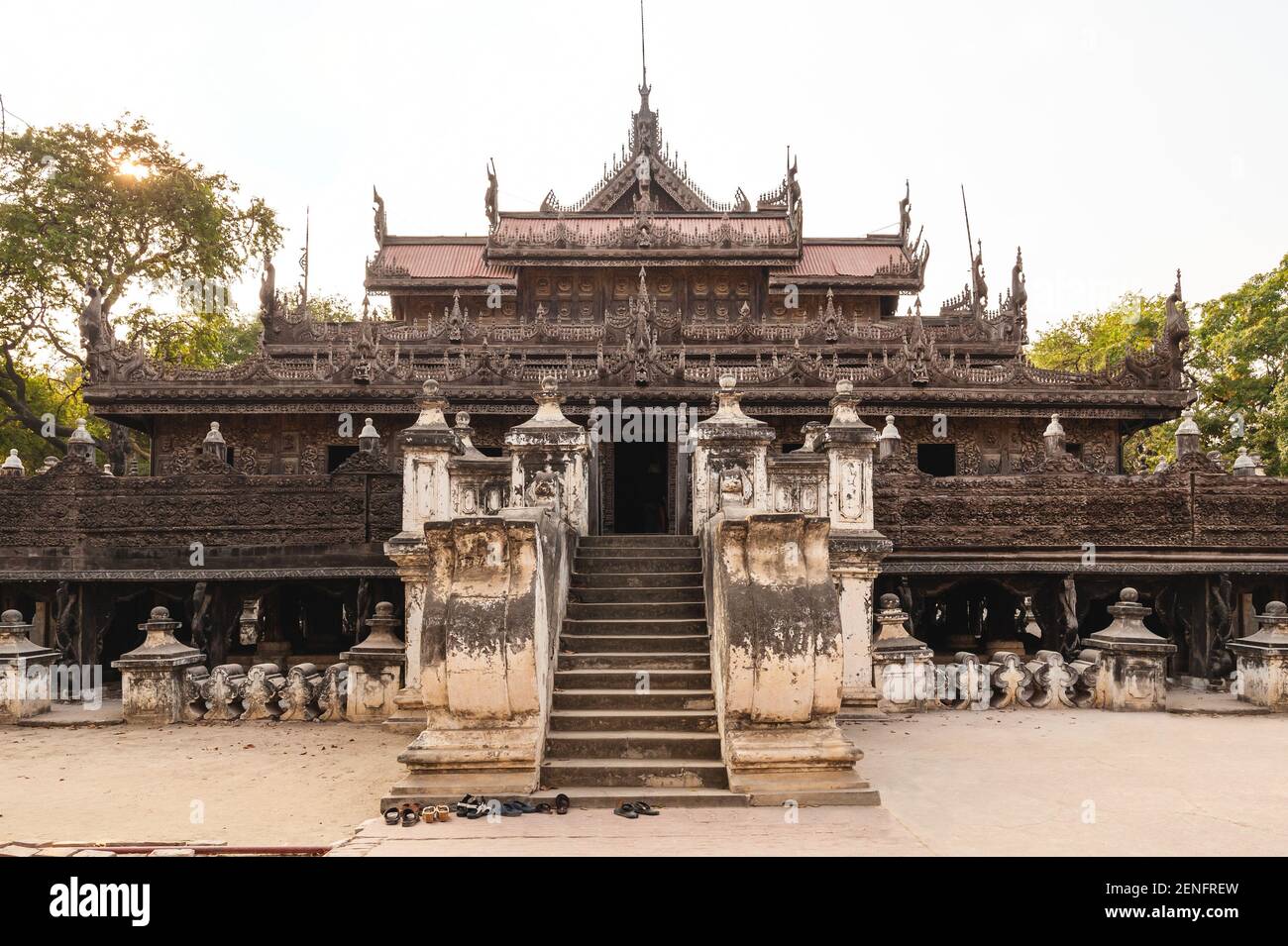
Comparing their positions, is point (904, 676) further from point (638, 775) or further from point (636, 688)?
point (638, 775)

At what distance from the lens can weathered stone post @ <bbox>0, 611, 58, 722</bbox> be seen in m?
→ 10.0

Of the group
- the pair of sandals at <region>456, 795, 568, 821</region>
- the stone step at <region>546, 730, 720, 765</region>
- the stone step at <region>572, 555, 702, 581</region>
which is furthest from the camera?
the stone step at <region>572, 555, 702, 581</region>

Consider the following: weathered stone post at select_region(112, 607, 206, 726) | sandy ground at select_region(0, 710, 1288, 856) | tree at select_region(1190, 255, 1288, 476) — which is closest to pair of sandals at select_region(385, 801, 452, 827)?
sandy ground at select_region(0, 710, 1288, 856)

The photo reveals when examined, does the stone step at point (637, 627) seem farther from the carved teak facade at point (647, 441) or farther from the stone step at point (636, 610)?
the carved teak facade at point (647, 441)

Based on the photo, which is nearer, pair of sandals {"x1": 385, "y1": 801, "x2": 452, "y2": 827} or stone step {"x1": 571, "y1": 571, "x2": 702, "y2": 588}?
pair of sandals {"x1": 385, "y1": 801, "x2": 452, "y2": 827}

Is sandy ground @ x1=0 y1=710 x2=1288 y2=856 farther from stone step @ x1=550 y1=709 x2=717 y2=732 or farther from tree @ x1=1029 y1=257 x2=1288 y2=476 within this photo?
tree @ x1=1029 y1=257 x2=1288 y2=476

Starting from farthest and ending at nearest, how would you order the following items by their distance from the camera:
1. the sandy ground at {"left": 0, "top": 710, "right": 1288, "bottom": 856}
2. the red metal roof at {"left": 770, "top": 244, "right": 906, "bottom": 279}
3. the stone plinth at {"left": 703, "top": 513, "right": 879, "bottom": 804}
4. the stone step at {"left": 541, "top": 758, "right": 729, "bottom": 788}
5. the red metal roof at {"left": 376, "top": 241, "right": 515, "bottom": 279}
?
the red metal roof at {"left": 770, "top": 244, "right": 906, "bottom": 279}
the red metal roof at {"left": 376, "top": 241, "right": 515, "bottom": 279}
the stone step at {"left": 541, "top": 758, "right": 729, "bottom": 788}
the stone plinth at {"left": 703, "top": 513, "right": 879, "bottom": 804}
the sandy ground at {"left": 0, "top": 710, "right": 1288, "bottom": 856}

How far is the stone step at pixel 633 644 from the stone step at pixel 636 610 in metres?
0.46

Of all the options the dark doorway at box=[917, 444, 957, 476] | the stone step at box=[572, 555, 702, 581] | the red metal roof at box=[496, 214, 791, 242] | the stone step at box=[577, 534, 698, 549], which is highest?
the red metal roof at box=[496, 214, 791, 242]

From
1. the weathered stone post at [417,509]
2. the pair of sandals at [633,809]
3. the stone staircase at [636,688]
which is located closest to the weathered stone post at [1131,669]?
the stone staircase at [636,688]

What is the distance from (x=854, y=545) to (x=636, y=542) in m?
2.38

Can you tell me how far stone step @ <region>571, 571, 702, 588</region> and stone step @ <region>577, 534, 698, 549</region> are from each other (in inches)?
27.4
